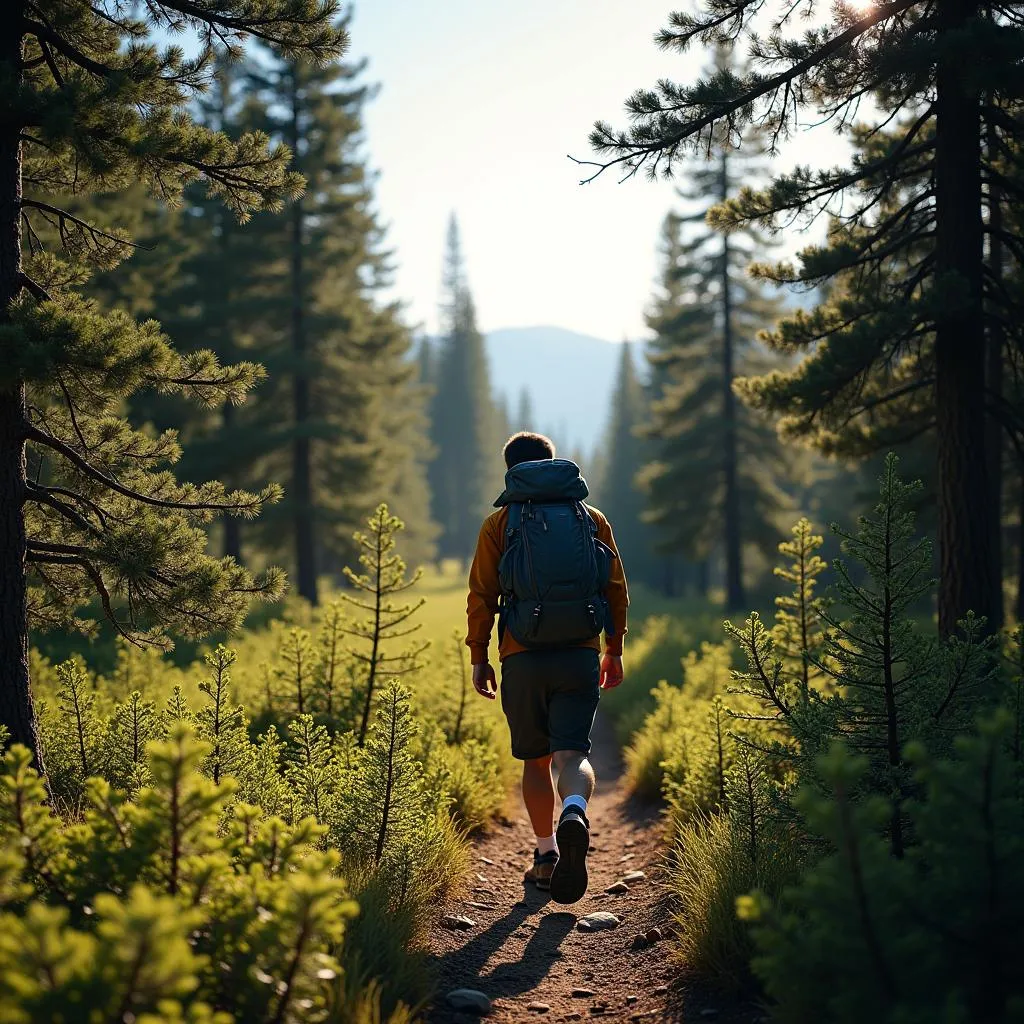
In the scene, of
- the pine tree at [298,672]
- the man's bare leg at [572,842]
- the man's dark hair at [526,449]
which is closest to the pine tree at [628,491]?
the pine tree at [298,672]

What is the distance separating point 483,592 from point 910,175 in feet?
17.1

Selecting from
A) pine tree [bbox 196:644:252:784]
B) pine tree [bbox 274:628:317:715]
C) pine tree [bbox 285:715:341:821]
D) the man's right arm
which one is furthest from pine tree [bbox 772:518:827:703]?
pine tree [bbox 274:628:317:715]

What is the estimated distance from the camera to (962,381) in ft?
22.7

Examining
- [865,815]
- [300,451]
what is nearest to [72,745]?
[865,815]

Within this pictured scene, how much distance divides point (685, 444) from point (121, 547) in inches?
783

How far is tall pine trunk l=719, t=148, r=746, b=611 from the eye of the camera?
72.0 feet

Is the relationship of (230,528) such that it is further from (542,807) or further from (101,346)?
(542,807)

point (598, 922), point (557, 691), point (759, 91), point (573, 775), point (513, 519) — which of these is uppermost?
point (759, 91)

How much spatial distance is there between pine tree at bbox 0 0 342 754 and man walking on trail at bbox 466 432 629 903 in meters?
1.53

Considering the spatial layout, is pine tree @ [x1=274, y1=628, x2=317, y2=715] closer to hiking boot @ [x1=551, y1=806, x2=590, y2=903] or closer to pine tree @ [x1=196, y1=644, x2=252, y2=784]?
pine tree @ [x1=196, y1=644, x2=252, y2=784]

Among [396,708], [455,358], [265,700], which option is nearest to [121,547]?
[396,708]

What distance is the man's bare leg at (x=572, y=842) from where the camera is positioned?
4215 millimetres

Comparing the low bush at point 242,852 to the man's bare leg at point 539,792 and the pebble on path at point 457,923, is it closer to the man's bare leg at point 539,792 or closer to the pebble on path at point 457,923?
the pebble on path at point 457,923

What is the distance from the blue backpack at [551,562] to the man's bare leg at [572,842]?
76 centimetres
